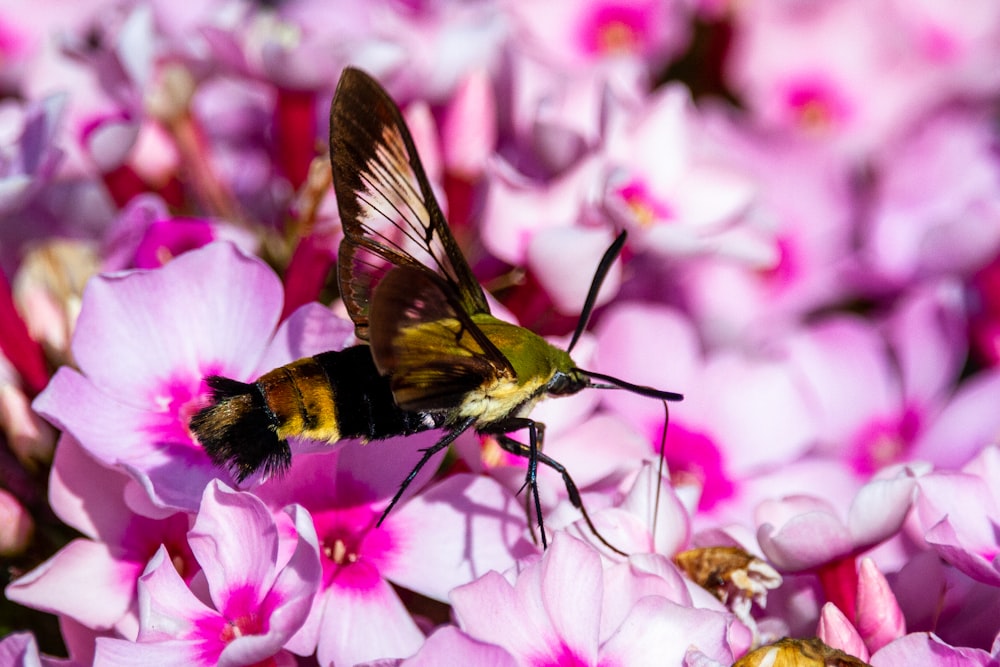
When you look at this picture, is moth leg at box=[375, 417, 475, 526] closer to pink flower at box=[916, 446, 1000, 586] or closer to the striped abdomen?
the striped abdomen

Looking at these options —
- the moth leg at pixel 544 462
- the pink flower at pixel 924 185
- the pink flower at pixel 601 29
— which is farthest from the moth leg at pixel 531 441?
the pink flower at pixel 601 29

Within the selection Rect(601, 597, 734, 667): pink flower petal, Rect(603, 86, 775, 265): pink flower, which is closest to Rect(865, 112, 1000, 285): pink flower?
Rect(603, 86, 775, 265): pink flower

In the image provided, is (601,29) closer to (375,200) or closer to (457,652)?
(375,200)

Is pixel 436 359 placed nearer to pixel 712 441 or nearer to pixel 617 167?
pixel 617 167

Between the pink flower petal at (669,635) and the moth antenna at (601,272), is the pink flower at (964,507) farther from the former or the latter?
the moth antenna at (601,272)

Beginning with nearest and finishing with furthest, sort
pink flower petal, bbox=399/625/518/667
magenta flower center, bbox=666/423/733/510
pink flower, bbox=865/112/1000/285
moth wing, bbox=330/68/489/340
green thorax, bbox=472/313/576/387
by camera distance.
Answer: pink flower petal, bbox=399/625/518/667 < green thorax, bbox=472/313/576/387 < moth wing, bbox=330/68/489/340 < magenta flower center, bbox=666/423/733/510 < pink flower, bbox=865/112/1000/285

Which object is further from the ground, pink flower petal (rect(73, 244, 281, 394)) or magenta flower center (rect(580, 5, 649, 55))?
magenta flower center (rect(580, 5, 649, 55))
